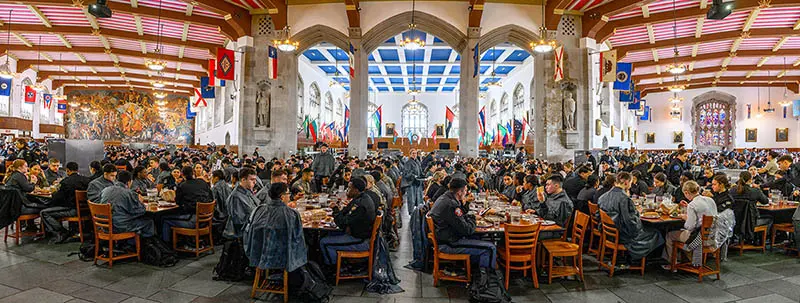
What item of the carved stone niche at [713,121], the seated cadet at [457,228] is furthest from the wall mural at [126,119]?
the carved stone niche at [713,121]

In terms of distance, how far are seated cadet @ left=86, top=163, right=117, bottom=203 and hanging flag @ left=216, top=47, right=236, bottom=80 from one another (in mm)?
8676

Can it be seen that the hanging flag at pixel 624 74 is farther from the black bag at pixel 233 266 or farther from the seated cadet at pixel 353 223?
the black bag at pixel 233 266

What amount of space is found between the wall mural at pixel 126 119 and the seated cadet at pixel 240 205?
35.3 metres

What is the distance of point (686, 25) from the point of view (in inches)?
628

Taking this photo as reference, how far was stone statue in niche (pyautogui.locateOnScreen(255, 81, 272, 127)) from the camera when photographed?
1507 centimetres

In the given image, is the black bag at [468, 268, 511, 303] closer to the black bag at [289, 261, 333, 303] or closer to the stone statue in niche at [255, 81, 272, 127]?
the black bag at [289, 261, 333, 303]

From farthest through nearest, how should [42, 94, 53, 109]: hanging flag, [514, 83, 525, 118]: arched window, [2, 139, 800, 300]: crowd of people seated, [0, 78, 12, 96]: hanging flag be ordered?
[42, 94, 53, 109]: hanging flag, [514, 83, 525, 118]: arched window, [0, 78, 12, 96]: hanging flag, [2, 139, 800, 300]: crowd of people seated

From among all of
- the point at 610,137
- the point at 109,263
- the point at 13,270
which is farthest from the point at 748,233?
the point at 610,137

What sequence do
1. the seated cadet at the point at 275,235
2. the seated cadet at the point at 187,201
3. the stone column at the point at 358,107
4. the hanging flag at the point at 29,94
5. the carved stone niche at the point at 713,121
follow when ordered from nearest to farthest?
the seated cadet at the point at 275,235
the seated cadet at the point at 187,201
the stone column at the point at 358,107
the hanging flag at the point at 29,94
the carved stone niche at the point at 713,121

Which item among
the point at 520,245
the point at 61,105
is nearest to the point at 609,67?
the point at 520,245

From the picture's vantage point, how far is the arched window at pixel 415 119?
36062 mm

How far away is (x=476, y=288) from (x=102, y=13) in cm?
946

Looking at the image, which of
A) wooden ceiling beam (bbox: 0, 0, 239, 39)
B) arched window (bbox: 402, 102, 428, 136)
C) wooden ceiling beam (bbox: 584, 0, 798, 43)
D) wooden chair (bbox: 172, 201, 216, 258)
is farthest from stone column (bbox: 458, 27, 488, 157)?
arched window (bbox: 402, 102, 428, 136)

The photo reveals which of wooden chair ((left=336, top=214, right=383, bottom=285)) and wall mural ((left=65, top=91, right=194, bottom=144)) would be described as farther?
wall mural ((left=65, top=91, right=194, bottom=144))
